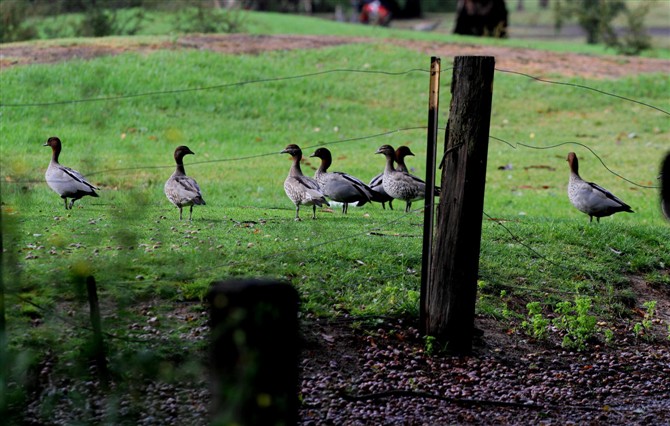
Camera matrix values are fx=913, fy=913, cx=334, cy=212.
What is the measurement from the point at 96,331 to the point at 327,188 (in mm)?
5592

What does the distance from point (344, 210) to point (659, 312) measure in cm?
387

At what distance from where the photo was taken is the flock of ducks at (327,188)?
9656 mm

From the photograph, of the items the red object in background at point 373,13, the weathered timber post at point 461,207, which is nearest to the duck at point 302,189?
the weathered timber post at point 461,207

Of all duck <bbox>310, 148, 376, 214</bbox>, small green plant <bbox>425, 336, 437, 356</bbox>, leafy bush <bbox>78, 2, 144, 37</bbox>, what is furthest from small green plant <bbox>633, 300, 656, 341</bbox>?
leafy bush <bbox>78, 2, 144, 37</bbox>

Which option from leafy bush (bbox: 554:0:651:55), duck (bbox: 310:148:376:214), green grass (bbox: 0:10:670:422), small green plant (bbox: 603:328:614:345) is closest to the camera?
green grass (bbox: 0:10:670:422)

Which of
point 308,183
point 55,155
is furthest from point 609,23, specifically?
point 55,155

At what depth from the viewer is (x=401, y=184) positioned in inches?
424

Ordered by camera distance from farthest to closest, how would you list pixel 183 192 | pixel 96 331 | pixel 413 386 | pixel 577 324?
pixel 183 192
pixel 577 324
pixel 413 386
pixel 96 331

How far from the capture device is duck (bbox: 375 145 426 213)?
10734 mm

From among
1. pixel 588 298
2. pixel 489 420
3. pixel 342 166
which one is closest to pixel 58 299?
pixel 489 420

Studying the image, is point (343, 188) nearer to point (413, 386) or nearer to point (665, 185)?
point (665, 185)

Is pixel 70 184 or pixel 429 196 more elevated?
pixel 429 196

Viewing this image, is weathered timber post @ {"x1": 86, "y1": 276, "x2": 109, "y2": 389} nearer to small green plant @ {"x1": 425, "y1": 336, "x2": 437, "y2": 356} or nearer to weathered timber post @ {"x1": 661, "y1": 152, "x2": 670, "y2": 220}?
small green plant @ {"x1": 425, "y1": 336, "x2": 437, "y2": 356}

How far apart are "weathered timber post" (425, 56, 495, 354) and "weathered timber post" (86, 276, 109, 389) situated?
290cm
